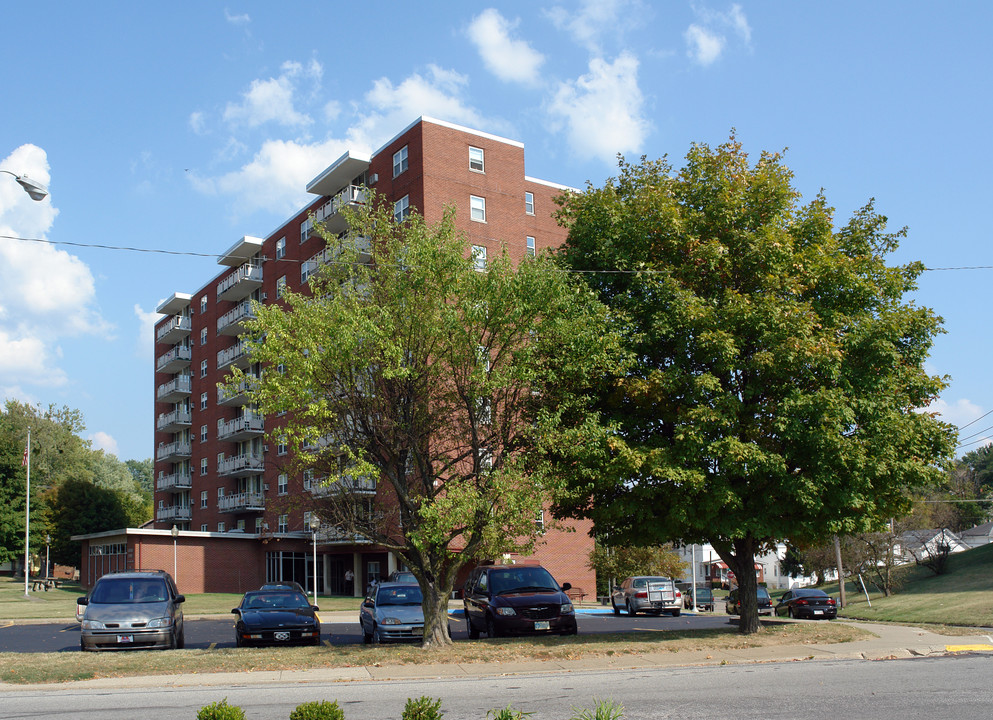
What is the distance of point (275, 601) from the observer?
21.0 metres

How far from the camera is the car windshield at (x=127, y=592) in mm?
19234

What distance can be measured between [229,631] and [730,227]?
19826 mm

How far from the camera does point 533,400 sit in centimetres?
1878

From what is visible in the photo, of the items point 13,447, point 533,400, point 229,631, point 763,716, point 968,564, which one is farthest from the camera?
point 13,447

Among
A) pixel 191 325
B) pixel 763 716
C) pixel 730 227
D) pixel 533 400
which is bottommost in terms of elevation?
pixel 763 716

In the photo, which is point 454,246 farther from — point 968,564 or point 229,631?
point 968,564

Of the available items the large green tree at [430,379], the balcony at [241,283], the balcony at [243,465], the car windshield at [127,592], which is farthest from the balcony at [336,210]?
the large green tree at [430,379]

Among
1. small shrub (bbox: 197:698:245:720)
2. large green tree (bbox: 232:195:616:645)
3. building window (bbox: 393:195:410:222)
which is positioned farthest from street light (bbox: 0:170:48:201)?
building window (bbox: 393:195:410:222)

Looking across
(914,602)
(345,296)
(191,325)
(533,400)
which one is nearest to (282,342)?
(345,296)

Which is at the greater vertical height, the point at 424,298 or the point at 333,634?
the point at 424,298

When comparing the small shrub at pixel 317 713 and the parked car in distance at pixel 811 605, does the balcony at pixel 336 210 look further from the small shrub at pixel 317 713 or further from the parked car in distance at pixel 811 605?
the small shrub at pixel 317 713

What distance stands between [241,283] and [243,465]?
12533 millimetres

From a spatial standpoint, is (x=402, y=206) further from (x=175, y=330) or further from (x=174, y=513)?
(x=174, y=513)

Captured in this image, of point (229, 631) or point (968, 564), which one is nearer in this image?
point (229, 631)
